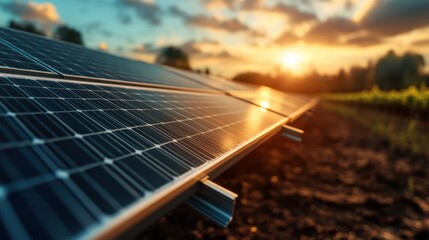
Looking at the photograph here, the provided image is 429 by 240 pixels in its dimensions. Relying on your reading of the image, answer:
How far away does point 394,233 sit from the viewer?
779 centimetres

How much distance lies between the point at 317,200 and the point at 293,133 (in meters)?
3.42

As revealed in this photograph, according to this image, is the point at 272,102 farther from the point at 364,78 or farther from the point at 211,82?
A: the point at 364,78

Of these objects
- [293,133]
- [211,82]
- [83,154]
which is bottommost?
[293,133]

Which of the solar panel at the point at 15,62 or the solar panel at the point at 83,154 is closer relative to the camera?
the solar panel at the point at 83,154

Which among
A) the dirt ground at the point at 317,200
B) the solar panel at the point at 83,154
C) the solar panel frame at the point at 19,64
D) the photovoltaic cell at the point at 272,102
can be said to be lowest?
the dirt ground at the point at 317,200

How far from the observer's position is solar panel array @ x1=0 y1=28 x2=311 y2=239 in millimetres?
1817

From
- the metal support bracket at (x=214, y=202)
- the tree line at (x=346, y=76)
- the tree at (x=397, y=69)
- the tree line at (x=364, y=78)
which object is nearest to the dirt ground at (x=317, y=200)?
the metal support bracket at (x=214, y=202)

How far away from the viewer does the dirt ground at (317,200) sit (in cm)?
725

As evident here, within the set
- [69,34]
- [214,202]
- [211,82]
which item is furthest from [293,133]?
[69,34]

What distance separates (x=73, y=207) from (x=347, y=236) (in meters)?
7.45

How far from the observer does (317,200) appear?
31.2 feet

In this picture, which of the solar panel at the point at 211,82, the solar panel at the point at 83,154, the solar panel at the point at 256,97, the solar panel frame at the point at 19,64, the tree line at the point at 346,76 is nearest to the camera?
the solar panel at the point at 83,154

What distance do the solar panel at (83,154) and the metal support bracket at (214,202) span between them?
0.23 m

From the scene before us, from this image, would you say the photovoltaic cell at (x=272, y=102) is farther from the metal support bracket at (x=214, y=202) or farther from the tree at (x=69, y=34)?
the tree at (x=69, y=34)
